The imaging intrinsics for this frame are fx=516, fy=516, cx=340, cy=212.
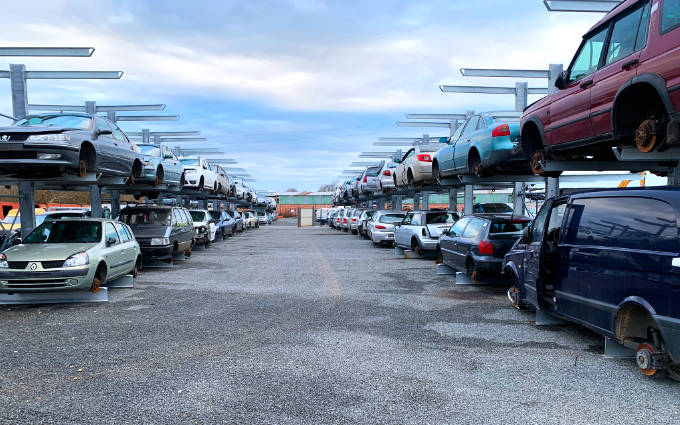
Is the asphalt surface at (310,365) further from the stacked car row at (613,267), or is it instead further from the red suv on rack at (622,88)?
the red suv on rack at (622,88)

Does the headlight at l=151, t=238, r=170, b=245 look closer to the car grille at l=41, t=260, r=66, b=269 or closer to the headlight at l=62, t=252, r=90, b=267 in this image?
the headlight at l=62, t=252, r=90, b=267

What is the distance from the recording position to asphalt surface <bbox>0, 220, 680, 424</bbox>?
4027 millimetres

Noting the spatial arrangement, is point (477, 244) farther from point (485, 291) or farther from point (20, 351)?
point (20, 351)

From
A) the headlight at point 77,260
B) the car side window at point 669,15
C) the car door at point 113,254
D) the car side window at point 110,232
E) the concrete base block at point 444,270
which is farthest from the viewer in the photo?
the concrete base block at point 444,270

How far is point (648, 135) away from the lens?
5.72 meters

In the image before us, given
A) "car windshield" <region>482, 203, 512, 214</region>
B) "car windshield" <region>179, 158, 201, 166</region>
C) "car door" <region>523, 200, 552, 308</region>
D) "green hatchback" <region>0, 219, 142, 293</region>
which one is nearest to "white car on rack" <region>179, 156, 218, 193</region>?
"car windshield" <region>179, 158, 201, 166</region>

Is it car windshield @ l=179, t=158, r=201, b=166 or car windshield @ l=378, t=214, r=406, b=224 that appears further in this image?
car windshield @ l=179, t=158, r=201, b=166

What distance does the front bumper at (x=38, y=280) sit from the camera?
8125 mm

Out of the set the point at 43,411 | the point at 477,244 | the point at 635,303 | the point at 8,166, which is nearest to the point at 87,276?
the point at 8,166

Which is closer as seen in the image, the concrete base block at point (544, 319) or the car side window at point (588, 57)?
the car side window at point (588, 57)

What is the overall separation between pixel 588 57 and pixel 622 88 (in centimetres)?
129

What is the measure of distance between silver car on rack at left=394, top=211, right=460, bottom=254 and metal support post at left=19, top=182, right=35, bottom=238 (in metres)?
10.4

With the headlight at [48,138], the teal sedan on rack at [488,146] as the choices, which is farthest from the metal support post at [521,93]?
the headlight at [48,138]

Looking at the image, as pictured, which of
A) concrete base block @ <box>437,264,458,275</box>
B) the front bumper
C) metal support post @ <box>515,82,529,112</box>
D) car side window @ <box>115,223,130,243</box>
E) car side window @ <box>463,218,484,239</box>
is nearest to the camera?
the front bumper
